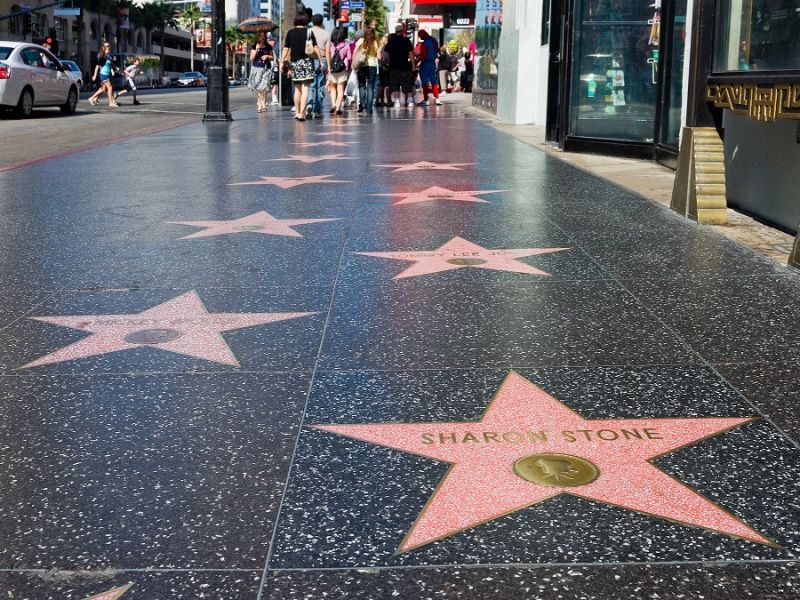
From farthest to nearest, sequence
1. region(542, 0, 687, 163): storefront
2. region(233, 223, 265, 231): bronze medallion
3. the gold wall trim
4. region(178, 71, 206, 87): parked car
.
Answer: region(178, 71, 206, 87): parked car → region(542, 0, 687, 163): storefront → region(233, 223, 265, 231): bronze medallion → the gold wall trim

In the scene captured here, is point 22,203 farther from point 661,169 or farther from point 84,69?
point 84,69

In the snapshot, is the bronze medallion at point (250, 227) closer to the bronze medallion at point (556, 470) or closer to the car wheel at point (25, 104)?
the bronze medallion at point (556, 470)

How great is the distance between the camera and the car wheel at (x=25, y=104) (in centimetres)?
2186

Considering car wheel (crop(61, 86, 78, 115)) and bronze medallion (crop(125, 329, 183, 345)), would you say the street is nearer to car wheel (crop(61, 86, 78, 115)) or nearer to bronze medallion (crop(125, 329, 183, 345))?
car wheel (crop(61, 86, 78, 115))

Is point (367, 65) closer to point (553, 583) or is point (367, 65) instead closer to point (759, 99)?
point (759, 99)

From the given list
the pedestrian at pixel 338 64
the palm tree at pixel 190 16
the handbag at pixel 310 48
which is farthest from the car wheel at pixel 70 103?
the palm tree at pixel 190 16

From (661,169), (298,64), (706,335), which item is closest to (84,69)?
(298,64)

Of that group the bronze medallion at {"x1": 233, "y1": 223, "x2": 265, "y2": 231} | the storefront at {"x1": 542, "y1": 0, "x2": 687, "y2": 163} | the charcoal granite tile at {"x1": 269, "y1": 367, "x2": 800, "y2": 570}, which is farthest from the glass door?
the charcoal granite tile at {"x1": 269, "y1": 367, "x2": 800, "y2": 570}

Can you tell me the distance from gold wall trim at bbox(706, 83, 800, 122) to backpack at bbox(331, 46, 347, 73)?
13.7 m

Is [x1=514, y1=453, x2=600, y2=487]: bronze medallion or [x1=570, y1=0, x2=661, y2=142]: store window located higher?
[x1=570, y1=0, x2=661, y2=142]: store window

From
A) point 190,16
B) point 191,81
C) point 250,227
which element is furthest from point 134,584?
point 190,16

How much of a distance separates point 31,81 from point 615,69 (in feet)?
50.4

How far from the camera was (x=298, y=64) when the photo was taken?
18.2 meters

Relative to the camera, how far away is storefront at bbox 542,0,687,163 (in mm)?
10125
